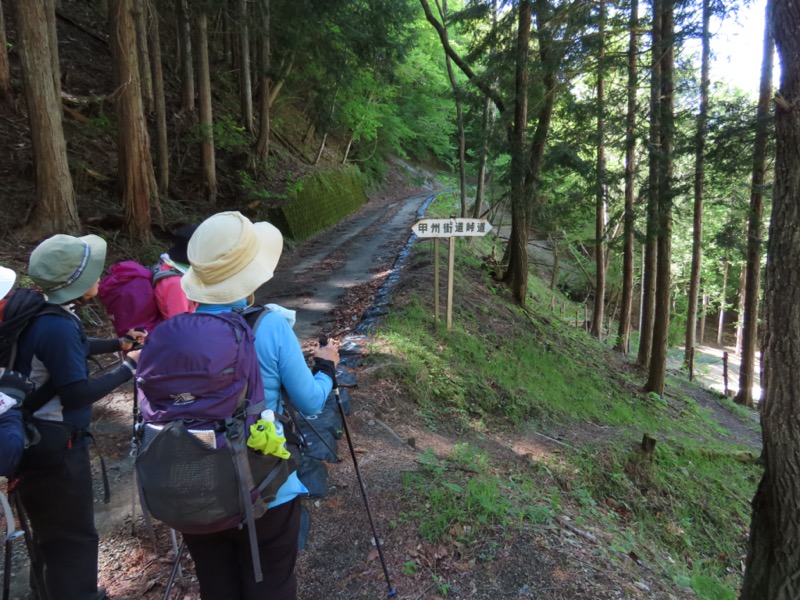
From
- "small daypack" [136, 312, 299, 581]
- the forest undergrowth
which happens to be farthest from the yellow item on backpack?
the forest undergrowth

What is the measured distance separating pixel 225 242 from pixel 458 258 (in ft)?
40.7

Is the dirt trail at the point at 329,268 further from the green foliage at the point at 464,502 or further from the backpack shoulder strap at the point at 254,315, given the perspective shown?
the backpack shoulder strap at the point at 254,315

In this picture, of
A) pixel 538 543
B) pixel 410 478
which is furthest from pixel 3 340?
pixel 538 543

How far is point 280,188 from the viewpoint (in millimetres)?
16375

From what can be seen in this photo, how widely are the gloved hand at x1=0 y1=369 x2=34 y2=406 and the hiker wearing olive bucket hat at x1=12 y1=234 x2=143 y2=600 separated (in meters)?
0.16

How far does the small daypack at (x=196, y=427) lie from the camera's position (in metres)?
1.51

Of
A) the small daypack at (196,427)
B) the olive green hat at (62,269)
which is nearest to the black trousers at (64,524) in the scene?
the olive green hat at (62,269)

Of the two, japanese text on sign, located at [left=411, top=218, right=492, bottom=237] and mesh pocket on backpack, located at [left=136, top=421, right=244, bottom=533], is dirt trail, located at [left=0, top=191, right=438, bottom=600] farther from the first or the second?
japanese text on sign, located at [left=411, top=218, right=492, bottom=237]

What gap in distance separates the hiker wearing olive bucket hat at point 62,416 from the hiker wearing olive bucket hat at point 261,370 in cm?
86

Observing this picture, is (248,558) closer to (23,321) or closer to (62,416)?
(62,416)

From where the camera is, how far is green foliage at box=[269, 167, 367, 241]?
15212mm

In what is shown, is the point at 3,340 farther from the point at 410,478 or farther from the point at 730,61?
the point at 730,61

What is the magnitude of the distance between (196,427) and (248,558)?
0.64 metres

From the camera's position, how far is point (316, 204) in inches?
727
